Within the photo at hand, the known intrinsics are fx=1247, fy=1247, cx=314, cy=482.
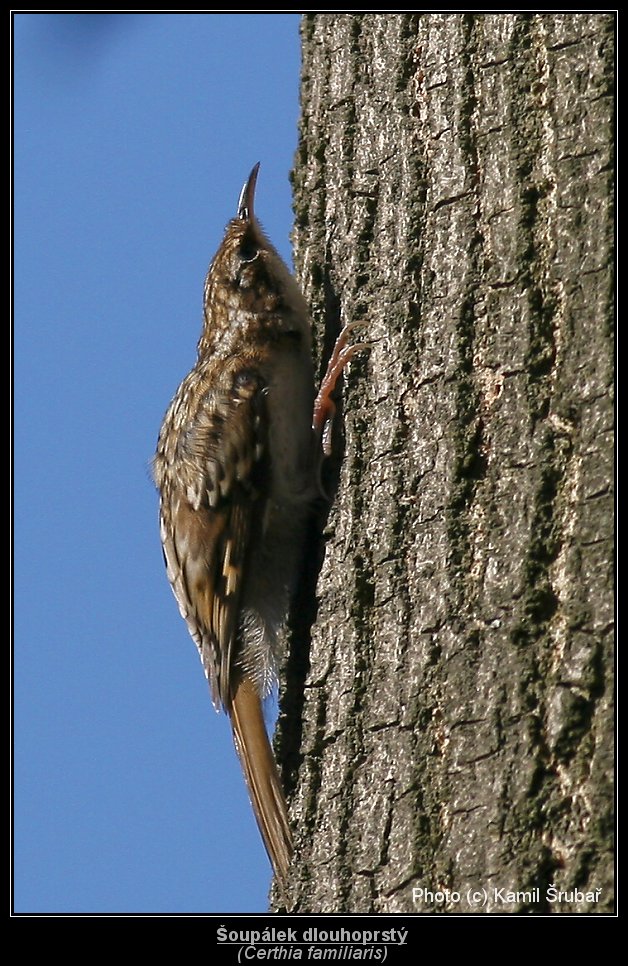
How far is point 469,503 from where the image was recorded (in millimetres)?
1964

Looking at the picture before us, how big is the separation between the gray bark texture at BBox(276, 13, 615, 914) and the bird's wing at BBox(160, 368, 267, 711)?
43cm

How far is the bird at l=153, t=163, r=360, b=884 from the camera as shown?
2.71 meters

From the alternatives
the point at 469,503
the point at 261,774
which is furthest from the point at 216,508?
the point at 469,503

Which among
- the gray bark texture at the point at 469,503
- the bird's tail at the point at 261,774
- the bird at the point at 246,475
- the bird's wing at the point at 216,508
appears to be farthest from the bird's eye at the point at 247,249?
the bird's tail at the point at 261,774

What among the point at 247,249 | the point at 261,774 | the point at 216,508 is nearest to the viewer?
the point at 261,774

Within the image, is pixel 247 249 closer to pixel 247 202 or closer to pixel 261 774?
pixel 247 202

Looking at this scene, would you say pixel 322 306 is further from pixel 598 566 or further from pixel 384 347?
pixel 598 566

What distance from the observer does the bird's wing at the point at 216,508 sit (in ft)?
9.36

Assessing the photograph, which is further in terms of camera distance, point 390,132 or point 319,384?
point 319,384

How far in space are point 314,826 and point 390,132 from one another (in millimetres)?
1285

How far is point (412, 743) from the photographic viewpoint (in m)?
1.94

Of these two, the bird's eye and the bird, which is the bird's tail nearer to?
the bird

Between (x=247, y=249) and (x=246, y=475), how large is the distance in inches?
26.2

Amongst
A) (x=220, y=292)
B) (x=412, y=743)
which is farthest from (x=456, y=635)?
(x=220, y=292)
